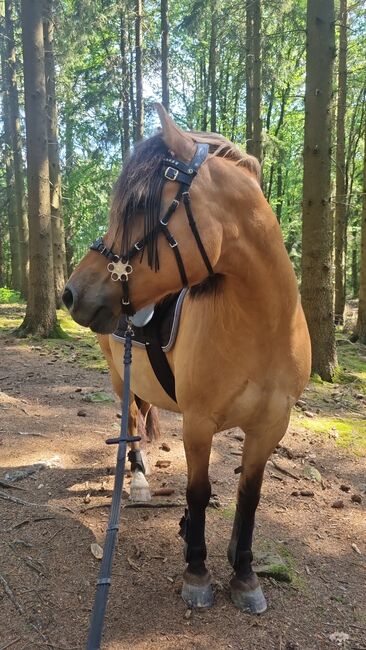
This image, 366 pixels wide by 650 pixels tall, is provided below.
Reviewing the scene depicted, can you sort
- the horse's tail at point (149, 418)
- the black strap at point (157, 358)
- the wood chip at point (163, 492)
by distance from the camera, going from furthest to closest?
the horse's tail at point (149, 418)
the wood chip at point (163, 492)
the black strap at point (157, 358)

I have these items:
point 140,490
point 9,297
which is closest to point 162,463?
point 140,490

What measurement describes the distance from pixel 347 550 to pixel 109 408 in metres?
3.44

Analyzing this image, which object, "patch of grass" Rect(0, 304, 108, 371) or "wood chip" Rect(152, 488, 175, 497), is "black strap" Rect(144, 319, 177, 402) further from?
"patch of grass" Rect(0, 304, 108, 371)

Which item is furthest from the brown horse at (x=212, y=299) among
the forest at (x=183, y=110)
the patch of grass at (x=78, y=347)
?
the patch of grass at (x=78, y=347)

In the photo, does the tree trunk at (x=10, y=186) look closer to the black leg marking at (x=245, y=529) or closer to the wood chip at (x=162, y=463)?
the wood chip at (x=162, y=463)

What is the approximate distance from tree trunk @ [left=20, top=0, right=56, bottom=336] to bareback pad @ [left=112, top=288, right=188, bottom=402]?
7936 mm

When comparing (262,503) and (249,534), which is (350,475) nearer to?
(262,503)

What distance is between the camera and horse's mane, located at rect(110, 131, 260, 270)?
1802 mm

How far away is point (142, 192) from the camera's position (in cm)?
180

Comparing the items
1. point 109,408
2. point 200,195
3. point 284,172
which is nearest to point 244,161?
point 200,195

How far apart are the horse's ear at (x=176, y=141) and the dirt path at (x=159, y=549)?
2.28 metres

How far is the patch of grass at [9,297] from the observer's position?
591 inches

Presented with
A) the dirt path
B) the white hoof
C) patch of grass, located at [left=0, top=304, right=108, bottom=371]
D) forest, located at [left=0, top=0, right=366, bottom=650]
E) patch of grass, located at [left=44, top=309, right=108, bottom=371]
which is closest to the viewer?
forest, located at [left=0, top=0, right=366, bottom=650]

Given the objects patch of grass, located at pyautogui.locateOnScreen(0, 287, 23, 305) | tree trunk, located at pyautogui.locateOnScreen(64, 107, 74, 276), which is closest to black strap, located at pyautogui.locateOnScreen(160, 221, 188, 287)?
patch of grass, located at pyautogui.locateOnScreen(0, 287, 23, 305)
